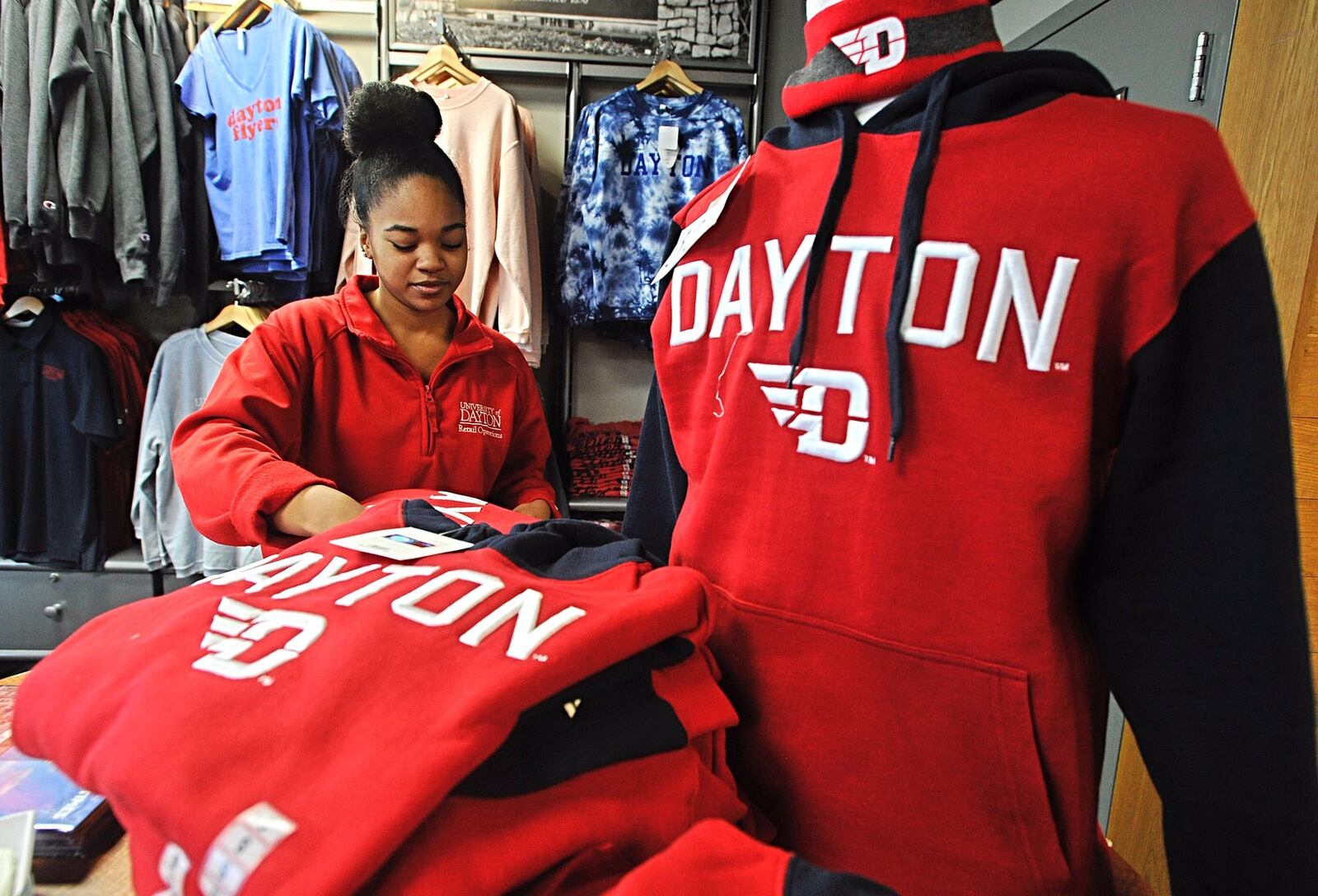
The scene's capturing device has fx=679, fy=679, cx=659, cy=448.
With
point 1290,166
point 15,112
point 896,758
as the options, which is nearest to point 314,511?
point 896,758

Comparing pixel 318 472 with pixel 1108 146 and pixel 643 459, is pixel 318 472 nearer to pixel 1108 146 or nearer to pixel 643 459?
pixel 643 459

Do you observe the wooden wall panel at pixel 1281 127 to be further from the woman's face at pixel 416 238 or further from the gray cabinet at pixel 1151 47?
the woman's face at pixel 416 238

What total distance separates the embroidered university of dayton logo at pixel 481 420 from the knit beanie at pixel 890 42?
0.76 metres

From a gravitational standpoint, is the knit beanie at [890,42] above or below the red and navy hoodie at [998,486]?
above

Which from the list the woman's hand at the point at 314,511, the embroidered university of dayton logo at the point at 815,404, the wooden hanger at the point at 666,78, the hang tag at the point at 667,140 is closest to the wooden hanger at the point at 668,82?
the wooden hanger at the point at 666,78

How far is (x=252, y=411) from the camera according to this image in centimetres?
93

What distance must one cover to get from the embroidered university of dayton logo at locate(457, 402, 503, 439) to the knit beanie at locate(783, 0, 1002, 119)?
30.0 inches

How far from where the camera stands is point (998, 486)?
45 centimetres

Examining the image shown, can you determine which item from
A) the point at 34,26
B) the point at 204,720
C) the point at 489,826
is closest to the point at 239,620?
the point at 204,720

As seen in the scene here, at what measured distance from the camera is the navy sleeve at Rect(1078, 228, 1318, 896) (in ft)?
1.29

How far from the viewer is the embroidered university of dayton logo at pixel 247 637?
14.0 inches

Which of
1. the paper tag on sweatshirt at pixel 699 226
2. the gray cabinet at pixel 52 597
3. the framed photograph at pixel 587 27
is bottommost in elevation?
the gray cabinet at pixel 52 597

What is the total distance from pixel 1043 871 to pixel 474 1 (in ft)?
8.23

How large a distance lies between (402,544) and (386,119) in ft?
2.84
